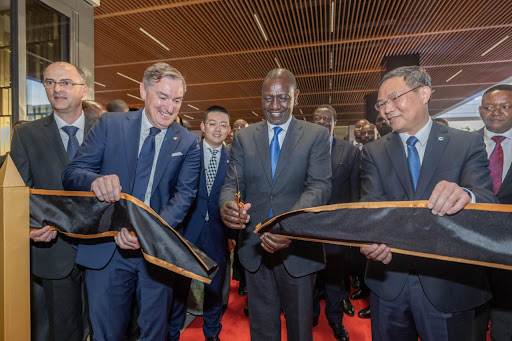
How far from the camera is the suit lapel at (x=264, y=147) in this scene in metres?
1.75

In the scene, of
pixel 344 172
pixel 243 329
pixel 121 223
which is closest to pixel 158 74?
pixel 121 223

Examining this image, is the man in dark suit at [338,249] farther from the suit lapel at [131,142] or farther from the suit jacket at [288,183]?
the suit lapel at [131,142]

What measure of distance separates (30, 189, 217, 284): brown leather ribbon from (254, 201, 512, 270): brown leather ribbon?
0.38 metres

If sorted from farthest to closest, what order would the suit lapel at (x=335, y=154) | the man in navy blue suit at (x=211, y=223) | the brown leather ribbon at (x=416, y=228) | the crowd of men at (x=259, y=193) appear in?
the suit lapel at (x=335, y=154)
the man in navy blue suit at (x=211, y=223)
the crowd of men at (x=259, y=193)
the brown leather ribbon at (x=416, y=228)

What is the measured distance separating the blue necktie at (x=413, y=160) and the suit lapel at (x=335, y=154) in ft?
5.31

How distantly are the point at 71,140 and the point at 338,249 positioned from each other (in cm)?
241

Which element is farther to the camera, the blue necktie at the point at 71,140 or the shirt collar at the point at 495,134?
the shirt collar at the point at 495,134

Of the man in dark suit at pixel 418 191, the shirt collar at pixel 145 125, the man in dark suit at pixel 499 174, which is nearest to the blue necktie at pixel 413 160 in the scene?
the man in dark suit at pixel 418 191

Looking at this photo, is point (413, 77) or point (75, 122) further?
point (75, 122)

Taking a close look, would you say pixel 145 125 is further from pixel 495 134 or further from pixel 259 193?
pixel 495 134

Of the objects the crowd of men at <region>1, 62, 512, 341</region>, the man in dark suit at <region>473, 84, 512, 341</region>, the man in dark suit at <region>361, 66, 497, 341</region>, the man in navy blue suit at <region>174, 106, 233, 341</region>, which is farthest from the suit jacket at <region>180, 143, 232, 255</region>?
the man in dark suit at <region>473, 84, 512, 341</region>

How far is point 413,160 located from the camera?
1521mm

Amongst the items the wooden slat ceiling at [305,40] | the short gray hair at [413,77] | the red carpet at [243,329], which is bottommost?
the red carpet at [243,329]

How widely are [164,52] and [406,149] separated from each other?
736cm
